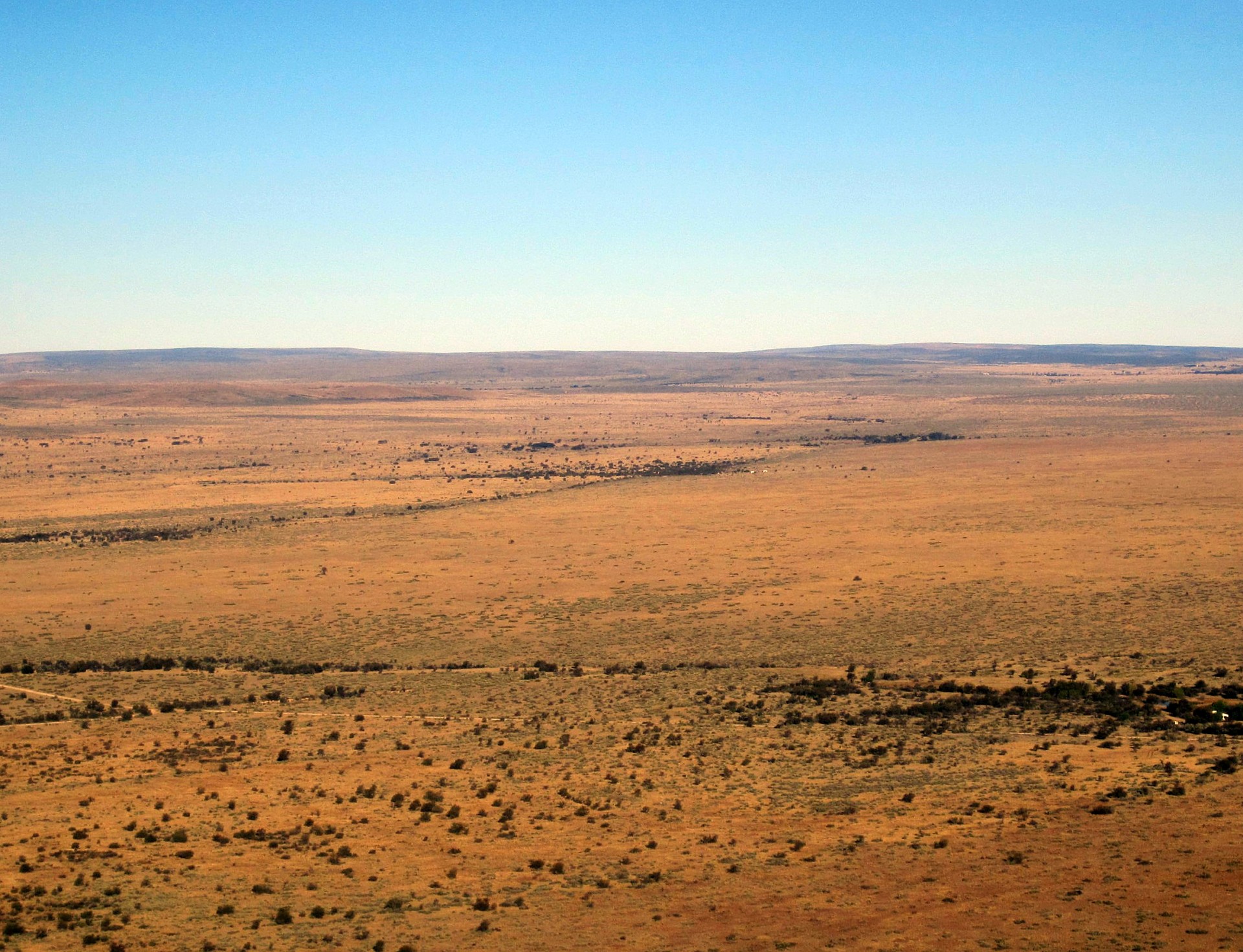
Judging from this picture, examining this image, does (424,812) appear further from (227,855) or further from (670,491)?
(670,491)

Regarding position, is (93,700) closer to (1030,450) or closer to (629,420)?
(1030,450)

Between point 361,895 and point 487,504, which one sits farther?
point 487,504

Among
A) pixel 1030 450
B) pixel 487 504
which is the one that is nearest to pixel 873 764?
pixel 487 504

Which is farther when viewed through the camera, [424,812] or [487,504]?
[487,504]

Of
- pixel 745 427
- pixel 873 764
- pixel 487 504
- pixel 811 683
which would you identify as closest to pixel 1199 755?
pixel 873 764

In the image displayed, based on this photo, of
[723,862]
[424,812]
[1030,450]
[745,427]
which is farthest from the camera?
[745,427]

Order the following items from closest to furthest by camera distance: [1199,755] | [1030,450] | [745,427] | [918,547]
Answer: [1199,755] → [918,547] → [1030,450] → [745,427]
